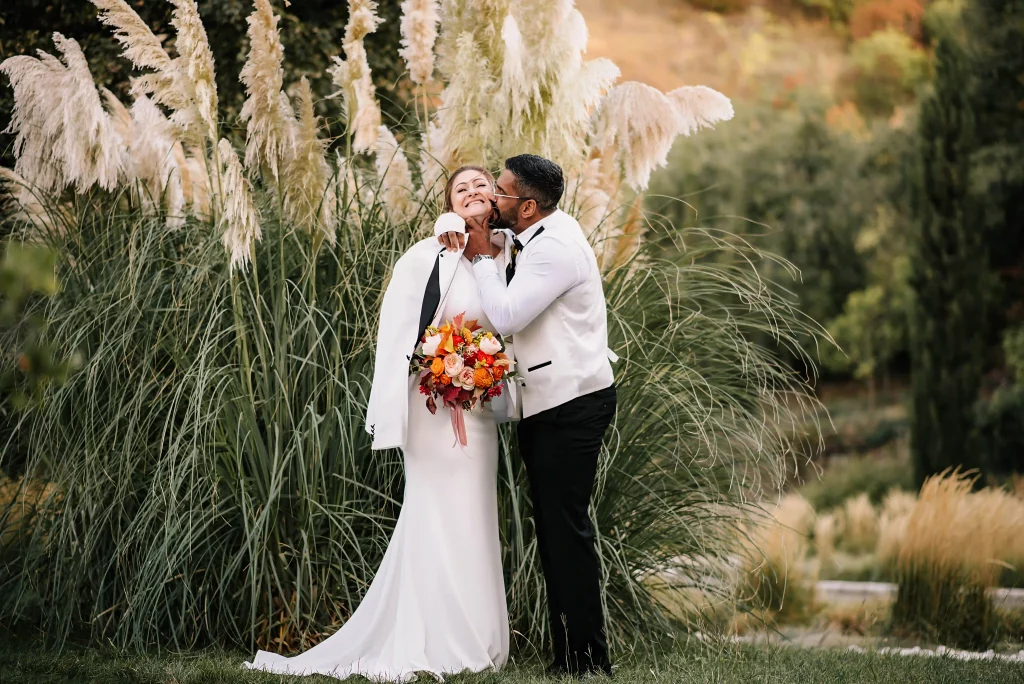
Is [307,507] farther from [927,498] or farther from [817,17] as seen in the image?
[817,17]

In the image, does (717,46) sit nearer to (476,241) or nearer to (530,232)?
(476,241)

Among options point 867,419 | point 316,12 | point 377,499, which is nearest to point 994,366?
point 867,419

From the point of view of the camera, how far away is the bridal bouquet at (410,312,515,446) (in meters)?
3.78

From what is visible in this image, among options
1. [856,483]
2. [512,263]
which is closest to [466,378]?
[512,263]

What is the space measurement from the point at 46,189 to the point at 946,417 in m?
9.92

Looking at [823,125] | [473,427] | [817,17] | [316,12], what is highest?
[817,17]

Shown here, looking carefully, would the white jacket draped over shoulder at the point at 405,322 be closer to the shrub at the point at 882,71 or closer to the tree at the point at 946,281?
the tree at the point at 946,281

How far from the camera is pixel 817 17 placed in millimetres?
21766

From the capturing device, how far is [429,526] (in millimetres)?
3936

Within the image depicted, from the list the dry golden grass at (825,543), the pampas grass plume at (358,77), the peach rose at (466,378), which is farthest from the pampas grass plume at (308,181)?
the dry golden grass at (825,543)

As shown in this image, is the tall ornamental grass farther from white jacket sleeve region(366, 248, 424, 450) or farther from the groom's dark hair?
the groom's dark hair

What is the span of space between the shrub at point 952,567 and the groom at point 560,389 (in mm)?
2894

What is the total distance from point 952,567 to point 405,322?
152 inches

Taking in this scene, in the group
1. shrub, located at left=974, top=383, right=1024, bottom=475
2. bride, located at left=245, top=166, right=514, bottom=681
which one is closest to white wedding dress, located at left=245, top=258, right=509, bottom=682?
bride, located at left=245, top=166, right=514, bottom=681
